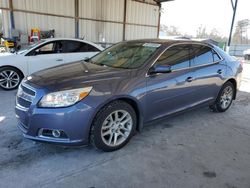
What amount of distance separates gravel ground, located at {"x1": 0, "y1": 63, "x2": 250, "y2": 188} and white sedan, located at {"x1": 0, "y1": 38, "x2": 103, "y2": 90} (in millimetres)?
2540

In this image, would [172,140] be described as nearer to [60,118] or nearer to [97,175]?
[97,175]

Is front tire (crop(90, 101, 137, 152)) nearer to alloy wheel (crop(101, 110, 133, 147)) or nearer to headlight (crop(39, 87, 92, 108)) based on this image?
alloy wheel (crop(101, 110, 133, 147))

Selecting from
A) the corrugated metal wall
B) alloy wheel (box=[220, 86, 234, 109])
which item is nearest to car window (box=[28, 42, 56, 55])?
alloy wheel (box=[220, 86, 234, 109])

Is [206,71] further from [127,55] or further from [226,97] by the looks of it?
[127,55]

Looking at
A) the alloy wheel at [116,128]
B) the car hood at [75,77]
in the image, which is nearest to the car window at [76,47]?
the car hood at [75,77]

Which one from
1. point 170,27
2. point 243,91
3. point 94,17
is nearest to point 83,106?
point 243,91

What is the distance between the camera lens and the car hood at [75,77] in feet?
8.68

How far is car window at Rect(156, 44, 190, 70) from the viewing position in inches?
132

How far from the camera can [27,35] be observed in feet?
34.8

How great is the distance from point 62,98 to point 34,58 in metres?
4.06

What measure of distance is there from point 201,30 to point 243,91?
33.0 metres

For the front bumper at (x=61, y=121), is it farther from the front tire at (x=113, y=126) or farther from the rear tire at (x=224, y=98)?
the rear tire at (x=224, y=98)

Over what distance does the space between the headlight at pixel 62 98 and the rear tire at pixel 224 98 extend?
2985 mm

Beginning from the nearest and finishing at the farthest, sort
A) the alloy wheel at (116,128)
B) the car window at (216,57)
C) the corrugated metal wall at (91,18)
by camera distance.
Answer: the alloy wheel at (116,128) < the car window at (216,57) < the corrugated metal wall at (91,18)
